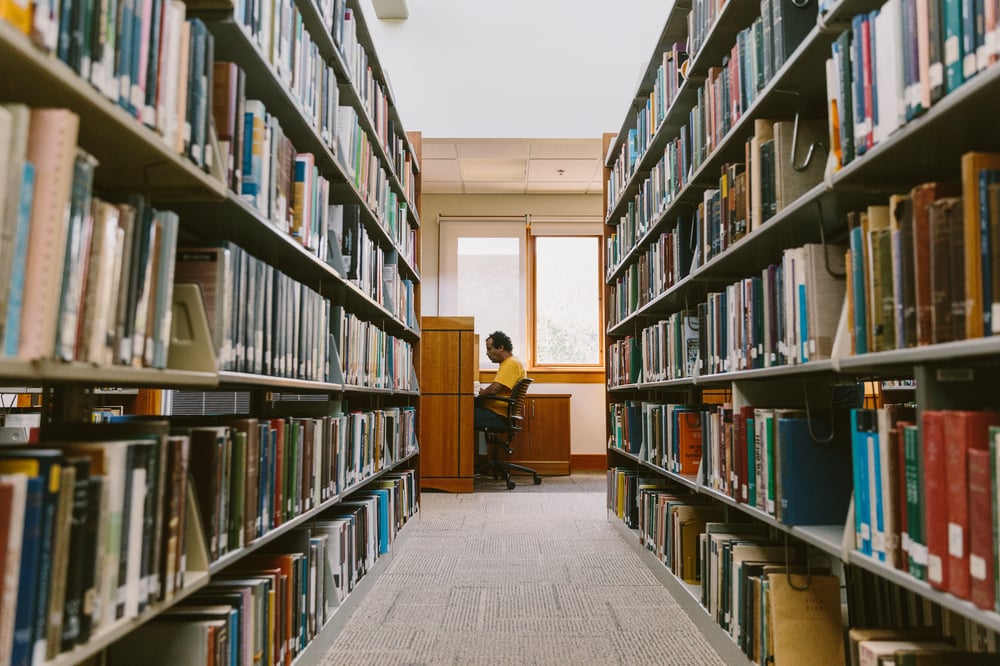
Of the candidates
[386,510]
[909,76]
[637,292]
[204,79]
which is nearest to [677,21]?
[637,292]

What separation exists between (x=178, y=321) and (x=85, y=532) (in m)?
0.45

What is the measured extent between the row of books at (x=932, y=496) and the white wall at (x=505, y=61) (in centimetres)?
380

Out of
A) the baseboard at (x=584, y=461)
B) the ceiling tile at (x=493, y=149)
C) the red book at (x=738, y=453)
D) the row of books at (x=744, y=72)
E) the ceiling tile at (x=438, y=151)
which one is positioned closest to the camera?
the row of books at (x=744, y=72)

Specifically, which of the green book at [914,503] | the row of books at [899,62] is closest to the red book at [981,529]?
the green book at [914,503]

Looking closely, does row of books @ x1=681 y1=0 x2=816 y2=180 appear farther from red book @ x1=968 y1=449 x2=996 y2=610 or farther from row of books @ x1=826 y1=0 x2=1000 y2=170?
red book @ x1=968 y1=449 x2=996 y2=610

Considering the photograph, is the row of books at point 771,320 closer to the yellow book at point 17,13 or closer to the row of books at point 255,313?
the row of books at point 255,313

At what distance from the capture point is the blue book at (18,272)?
720mm

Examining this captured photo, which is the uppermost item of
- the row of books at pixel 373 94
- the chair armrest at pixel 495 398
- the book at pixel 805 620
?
the row of books at pixel 373 94

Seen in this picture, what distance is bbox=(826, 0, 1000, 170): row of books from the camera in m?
0.95

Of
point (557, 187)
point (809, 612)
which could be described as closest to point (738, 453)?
point (809, 612)

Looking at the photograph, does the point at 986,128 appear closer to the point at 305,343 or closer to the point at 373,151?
the point at 305,343

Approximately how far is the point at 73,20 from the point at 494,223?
5983mm

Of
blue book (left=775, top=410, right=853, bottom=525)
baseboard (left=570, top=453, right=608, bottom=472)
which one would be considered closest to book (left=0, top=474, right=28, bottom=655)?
blue book (left=775, top=410, right=853, bottom=525)

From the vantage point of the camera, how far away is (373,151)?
116 inches
